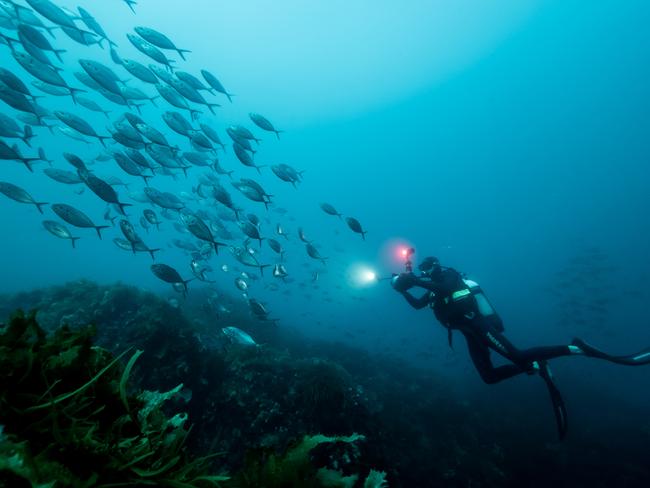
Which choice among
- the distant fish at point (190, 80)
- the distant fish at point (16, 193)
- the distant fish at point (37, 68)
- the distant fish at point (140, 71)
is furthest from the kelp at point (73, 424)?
the distant fish at point (140, 71)

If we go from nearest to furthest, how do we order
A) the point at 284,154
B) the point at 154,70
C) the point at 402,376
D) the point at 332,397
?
1. the point at 332,397
2. the point at 154,70
3. the point at 402,376
4. the point at 284,154

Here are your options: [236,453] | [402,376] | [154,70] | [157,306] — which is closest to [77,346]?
[236,453]

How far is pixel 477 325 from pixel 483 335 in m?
0.24

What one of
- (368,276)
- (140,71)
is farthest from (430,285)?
(140,71)

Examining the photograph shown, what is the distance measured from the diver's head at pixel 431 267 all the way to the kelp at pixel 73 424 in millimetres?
7426

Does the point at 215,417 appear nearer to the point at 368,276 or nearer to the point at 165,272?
the point at 165,272

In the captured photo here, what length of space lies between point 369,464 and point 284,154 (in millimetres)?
142889

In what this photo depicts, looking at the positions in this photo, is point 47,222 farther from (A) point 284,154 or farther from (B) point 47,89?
(A) point 284,154

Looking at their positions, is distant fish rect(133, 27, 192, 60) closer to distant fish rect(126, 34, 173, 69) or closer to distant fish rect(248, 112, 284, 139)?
distant fish rect(126, 34, 173, 69)

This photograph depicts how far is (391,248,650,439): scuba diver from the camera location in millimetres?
7059

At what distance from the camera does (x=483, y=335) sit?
24.4 ft

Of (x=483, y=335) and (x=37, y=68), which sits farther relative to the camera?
(x=483, y=335)

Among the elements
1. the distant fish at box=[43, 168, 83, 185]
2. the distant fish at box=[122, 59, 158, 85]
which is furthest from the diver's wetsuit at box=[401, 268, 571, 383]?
the distant fish at box=[43, 168, 83, 185]

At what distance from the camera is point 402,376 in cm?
1744
